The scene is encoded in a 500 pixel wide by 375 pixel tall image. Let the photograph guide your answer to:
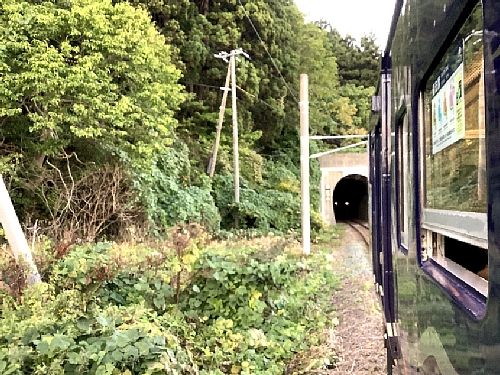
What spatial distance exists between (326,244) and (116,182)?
8907 millimetres

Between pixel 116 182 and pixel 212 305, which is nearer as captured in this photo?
pixel 212 305

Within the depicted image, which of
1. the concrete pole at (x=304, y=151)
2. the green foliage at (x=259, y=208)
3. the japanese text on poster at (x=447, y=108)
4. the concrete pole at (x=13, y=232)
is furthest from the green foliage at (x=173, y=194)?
the japanese text on poster at (x=447, y=108)

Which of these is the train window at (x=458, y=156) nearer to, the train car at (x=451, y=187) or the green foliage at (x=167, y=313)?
the train car at (x=451, y=187)

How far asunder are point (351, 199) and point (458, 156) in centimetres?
4080

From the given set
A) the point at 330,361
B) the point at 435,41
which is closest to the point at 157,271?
the point at 330,361

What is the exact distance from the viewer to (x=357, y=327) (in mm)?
7254

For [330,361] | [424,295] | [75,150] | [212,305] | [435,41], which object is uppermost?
[75,150]

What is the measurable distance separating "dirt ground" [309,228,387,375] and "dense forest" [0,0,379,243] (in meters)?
5.47

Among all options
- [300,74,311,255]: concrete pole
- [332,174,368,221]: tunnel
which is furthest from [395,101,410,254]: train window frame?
[332,174,368,221]: tunnel

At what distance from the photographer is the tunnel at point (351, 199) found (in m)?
35.6

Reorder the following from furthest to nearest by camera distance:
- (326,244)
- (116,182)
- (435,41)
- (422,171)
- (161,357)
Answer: (326,244) < (116,182) < (161,357) < (422,171) < (435,41)

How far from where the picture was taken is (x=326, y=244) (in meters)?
18.5

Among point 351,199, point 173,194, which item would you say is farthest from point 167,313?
point 351,199

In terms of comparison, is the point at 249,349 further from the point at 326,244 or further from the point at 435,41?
the point at 326,244
